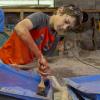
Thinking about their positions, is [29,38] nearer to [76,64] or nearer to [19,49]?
[19,49]

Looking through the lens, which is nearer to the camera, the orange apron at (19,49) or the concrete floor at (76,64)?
the orange apron at (19,49)

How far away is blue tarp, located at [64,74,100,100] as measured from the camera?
177 cm

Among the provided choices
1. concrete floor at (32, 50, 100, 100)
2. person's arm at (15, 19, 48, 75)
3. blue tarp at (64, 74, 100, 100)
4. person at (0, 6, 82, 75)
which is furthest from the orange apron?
concrete floor at (32, 50, 100, 100)

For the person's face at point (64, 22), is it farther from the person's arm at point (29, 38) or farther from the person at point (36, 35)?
the person's arm at point (29, 38)

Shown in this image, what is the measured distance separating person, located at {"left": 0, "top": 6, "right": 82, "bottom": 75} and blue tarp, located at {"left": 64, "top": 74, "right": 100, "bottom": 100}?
0.74ft

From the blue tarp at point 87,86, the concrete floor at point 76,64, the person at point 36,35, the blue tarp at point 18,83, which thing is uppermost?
the person at point 36,35

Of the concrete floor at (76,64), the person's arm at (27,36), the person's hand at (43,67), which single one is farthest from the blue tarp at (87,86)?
the concrete floor at (76,64)

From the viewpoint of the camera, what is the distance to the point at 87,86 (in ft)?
6.26

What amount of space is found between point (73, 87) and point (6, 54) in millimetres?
480

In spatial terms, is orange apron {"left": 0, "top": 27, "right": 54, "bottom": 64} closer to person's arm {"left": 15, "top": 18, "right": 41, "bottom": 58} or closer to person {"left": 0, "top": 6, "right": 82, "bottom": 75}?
person {"left": 0, "top": 6, "right": 82, "bottom": 75}

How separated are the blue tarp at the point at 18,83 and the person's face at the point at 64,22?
0.34 m

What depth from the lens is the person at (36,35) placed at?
1.81m

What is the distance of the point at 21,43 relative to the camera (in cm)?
196

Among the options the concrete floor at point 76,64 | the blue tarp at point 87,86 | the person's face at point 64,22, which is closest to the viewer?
the blue tarp at point 87,86
